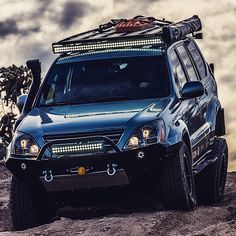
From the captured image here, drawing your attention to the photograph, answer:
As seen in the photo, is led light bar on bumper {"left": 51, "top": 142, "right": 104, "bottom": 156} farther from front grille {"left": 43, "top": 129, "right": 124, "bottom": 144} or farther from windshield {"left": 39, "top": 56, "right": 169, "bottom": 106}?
windshield {"left": 39, "top": 56, "right": 169, "bottom": 106}

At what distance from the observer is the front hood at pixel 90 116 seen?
36.4ft

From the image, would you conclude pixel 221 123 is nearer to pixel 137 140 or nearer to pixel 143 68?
pixel 143 68

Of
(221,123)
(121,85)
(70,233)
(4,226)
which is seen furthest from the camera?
(221,123)

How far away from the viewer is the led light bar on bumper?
11.0 metres

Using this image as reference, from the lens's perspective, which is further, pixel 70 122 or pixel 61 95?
pixel 61 95

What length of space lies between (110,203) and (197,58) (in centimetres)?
339

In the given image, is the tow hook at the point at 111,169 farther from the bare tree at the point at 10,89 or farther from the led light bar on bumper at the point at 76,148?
the bare tree at the point at 10,89

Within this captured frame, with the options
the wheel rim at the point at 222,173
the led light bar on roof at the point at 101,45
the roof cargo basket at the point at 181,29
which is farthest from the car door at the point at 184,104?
the wheel rim at the point at 222,173

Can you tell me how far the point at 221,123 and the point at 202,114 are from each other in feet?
4.72

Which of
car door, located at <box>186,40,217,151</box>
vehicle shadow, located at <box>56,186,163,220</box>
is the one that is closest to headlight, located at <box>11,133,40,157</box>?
vehicle shadow, located at <box>56,186,163,220</box>

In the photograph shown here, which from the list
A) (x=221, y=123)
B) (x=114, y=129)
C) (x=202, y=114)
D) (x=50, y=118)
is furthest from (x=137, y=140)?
(x=221, y=123)

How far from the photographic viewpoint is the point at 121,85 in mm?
12344

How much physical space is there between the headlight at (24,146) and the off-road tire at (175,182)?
4.21 ft

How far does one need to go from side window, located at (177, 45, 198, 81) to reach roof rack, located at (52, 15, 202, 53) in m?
0.16
